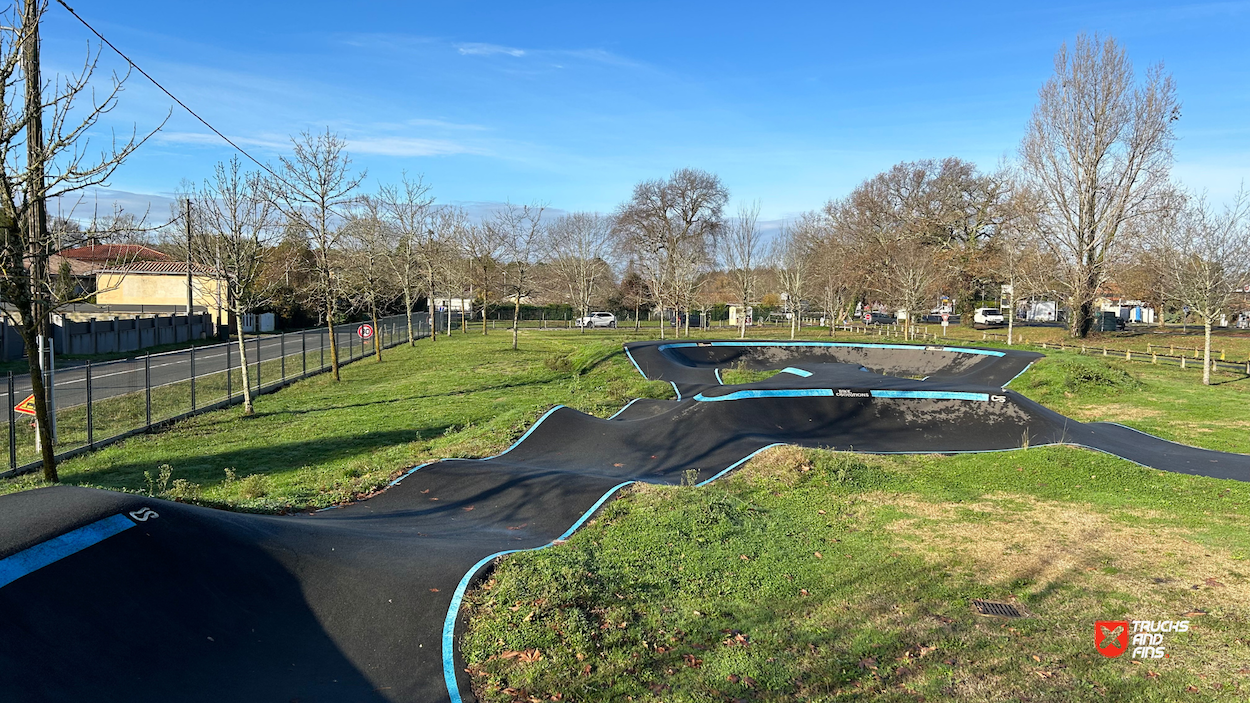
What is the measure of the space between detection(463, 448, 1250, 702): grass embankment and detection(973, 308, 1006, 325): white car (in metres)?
56.2

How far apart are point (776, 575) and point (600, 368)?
17.5 m

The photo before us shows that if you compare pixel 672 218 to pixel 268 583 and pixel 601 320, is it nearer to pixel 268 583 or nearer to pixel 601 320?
pixel 601 320

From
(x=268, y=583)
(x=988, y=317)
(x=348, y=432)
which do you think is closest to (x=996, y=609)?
(x=268, y=583)

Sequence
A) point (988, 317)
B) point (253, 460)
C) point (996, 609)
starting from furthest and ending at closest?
point (988, 317) < point (253, 460) < point (996, 609)

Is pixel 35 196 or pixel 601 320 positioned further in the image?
pixel 601 320

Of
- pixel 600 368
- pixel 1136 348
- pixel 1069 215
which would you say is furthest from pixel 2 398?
pixel 1069 215

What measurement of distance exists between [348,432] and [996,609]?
41.7 feet

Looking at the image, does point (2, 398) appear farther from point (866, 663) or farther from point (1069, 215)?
point (1069, 215)

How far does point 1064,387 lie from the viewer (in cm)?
2150

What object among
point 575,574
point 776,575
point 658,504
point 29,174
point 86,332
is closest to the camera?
point 575,574

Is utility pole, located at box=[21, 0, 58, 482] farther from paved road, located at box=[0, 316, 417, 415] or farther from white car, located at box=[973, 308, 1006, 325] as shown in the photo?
white car, located at box=[973, 308, 1006, 325]

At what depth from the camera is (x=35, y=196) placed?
8.67m

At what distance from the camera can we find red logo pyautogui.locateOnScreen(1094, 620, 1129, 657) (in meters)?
5.46

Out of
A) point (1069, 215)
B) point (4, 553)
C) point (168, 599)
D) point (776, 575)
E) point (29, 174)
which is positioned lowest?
point (776, 575)
